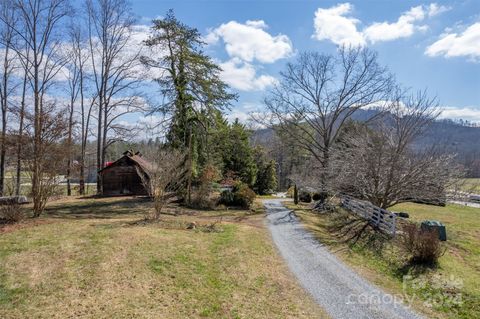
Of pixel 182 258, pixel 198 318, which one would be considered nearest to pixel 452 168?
pixel 182 258

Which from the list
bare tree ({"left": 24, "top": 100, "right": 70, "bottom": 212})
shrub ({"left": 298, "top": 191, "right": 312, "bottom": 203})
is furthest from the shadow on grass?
shrub ({"left": 298, "top": 191, "right": 312, "bottom": 203})

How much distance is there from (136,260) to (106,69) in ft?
72.3

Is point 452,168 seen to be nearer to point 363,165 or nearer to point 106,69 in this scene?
point 363,165

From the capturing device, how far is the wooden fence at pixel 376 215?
14.1 meters

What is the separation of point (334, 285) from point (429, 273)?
397 cm

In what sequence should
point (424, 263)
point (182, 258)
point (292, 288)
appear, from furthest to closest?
point (424, 263) < point (182, 258) < point (292, 288)

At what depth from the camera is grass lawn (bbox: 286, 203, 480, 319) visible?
24.8 feet

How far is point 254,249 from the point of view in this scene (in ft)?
36.1

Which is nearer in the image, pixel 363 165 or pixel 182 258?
pixel 182 258

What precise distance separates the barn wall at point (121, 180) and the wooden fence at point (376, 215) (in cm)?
1740

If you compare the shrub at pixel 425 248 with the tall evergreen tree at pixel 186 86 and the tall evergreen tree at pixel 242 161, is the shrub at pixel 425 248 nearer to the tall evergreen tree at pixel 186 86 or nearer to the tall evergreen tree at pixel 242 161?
the tall evergreen tree at pixel 186 86

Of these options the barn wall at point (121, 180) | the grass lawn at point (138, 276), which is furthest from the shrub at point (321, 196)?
the barn wall at point (121, 180)

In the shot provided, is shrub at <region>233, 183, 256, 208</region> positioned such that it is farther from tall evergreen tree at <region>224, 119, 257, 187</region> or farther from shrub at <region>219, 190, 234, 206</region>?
tall evergreen tree at <region>224, 119, 257, 187</region>

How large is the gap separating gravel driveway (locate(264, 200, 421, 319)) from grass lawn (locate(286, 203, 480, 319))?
53 centimetres
